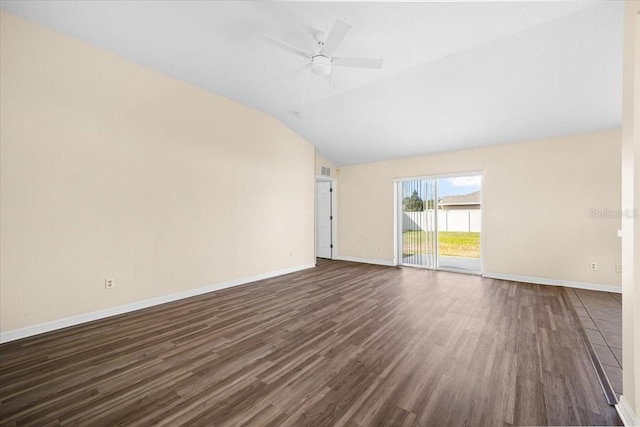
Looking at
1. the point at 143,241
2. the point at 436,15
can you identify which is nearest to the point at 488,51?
the point at 436,15

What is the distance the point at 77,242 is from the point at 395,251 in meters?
5.85

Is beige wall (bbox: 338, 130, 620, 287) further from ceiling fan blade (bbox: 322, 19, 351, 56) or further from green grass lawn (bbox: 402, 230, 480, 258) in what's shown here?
ceiling fan blade (bbox: 322, 19, 351, 56)

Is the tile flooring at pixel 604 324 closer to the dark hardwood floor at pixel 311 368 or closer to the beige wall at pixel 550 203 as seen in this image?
the dark hardwood floor at pixel 311 368

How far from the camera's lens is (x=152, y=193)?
3518 mm

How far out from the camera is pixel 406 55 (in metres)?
3.10

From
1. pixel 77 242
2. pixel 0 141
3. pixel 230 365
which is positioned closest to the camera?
pixel 230 365

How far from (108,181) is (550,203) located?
686 centimetres

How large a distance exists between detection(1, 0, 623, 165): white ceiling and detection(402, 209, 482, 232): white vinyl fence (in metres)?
1.84

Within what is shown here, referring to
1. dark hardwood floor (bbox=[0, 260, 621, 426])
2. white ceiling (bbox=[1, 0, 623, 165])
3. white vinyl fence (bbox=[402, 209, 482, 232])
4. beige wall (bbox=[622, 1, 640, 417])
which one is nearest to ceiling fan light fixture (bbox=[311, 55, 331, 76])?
white ceiling (bbox=[1, 0, 623, 165])

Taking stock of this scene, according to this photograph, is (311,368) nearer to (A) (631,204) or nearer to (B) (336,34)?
(A) (631,204)

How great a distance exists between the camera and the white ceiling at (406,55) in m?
2.51

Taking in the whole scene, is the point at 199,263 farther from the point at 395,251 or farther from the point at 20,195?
the point at 395,251

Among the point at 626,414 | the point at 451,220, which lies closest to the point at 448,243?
the point at 451,220

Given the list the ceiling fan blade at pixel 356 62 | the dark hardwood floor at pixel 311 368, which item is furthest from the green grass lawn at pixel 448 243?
the ceiling fan blade at pixel 356 62
